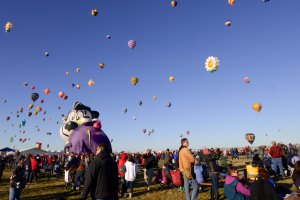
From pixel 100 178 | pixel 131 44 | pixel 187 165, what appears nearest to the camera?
pixel 100 178

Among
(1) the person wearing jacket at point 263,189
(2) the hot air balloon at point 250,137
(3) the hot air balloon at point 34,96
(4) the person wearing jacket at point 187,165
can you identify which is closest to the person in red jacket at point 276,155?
(4) the person wearing jacket at point 187,165

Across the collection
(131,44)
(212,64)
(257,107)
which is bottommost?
(257,107)

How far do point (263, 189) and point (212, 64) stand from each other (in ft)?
58.3

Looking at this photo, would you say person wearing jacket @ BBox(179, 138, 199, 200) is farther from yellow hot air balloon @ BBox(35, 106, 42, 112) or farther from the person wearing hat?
yellow hot air balloon @ BBox(35, 106, 42, 112)

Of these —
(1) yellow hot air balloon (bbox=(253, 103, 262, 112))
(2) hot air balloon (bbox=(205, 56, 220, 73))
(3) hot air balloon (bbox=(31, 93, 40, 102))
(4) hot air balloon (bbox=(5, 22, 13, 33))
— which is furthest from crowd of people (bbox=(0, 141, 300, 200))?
(4) hot air balloon (bbox=(5, 22, 13, 33))

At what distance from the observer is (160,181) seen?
17812 mm

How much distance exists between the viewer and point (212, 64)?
23.1m

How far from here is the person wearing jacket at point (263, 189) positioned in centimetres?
604

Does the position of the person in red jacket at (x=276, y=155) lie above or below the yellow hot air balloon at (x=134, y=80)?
below

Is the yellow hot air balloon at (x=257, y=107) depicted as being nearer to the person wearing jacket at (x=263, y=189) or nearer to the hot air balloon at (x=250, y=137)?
the hot air balloon at (x=250, y=137)

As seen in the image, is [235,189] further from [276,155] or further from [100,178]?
[276,155]

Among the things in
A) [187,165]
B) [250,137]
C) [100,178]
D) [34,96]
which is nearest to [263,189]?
[100,178]

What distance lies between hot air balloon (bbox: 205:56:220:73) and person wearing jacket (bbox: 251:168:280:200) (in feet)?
56.7

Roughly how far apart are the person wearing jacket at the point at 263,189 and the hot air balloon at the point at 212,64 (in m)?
17.3
